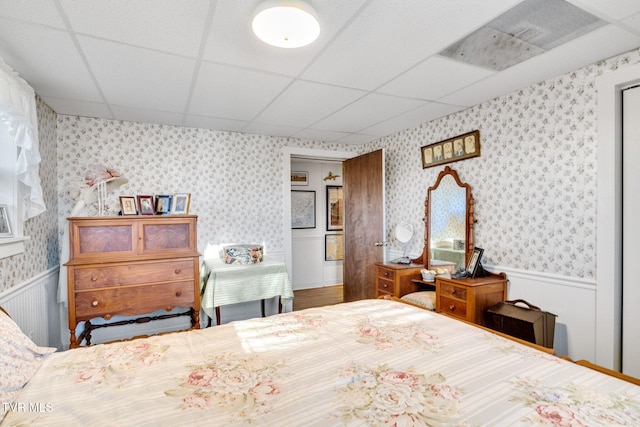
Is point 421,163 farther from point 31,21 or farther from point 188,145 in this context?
point 31,21

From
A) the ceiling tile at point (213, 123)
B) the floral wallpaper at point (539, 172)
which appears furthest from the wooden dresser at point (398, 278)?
the ceiling tile at point (213, 123)

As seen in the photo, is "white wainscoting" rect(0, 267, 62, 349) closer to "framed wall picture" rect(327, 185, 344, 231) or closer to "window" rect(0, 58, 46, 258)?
"window" rect(0, 58, 46, 258)

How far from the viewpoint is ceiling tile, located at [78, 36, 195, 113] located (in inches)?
71.9

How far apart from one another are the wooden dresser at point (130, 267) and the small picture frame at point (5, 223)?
515mm

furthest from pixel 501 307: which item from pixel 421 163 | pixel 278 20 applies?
pixel 278 20

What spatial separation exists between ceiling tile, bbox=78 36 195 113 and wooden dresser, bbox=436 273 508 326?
104 inches

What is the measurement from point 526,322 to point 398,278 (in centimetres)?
123

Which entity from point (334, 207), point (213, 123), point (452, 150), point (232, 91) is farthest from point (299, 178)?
point (232, 91)

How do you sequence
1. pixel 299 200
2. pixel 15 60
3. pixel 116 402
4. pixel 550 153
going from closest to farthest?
1. pixel 116 402
2. pixel 15 60
3. pixel 550 153
4. pixel 299 200

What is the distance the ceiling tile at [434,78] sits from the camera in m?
2.07

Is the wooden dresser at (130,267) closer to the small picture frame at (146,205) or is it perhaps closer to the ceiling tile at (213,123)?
the small picture frame at (146,205)

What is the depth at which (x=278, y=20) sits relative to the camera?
4.84 ft

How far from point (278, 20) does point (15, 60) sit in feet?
5.67

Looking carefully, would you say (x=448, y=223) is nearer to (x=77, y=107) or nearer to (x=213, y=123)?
(x=213, y=123)
